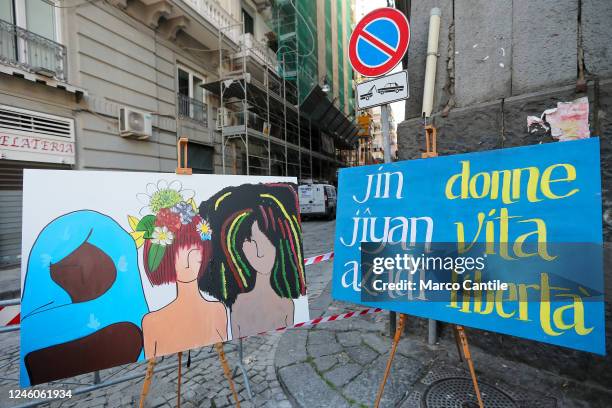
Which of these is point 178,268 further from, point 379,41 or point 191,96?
point 191,96

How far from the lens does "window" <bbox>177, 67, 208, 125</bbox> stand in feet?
37.0

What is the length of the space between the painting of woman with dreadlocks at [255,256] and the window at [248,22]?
14.8 meters

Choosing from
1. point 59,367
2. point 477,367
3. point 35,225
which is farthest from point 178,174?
point 477,367

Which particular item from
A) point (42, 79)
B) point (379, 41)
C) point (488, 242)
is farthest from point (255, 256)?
point (42, 79)

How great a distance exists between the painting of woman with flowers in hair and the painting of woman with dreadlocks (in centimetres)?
7

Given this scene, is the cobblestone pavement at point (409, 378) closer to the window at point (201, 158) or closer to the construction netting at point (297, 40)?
the window at point (201, 158)

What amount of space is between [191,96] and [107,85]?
11.8 feet

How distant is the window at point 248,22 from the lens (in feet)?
47.8

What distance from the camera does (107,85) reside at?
8.55 meters

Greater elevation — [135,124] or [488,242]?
[135,124]

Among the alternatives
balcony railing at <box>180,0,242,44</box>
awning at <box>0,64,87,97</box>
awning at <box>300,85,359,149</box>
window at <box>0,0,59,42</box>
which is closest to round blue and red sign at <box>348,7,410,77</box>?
awning at <box>0,64,87,97</box>

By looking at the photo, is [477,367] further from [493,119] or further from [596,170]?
[493,119]

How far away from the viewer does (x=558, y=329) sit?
156 centimetres

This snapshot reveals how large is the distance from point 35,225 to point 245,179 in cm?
122
